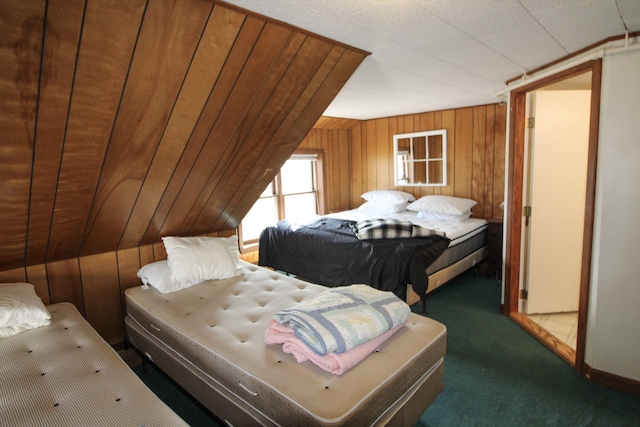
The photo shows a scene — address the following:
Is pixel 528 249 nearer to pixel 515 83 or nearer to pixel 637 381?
pixel 637 381

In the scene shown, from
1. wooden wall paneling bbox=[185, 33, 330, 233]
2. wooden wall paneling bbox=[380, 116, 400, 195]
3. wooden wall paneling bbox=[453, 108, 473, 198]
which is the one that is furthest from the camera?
wooden wall paneling bbox=[380, 116, 400, 195]

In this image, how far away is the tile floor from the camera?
8.74ft

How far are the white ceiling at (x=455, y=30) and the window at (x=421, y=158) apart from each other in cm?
180

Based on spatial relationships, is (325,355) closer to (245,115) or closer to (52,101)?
(245,115)

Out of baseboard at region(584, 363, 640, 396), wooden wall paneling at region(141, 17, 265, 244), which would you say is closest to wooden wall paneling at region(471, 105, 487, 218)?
baseboard at region(584, 363, 640, 396)

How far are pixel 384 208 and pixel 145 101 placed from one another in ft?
11.9

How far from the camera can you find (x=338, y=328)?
1.45 metres

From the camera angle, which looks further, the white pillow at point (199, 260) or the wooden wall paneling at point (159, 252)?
the wooden wall paneling at point (159, 252)

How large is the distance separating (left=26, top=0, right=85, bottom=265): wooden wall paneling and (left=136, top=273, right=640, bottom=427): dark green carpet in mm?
1168

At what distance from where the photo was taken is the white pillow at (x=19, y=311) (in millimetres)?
1734

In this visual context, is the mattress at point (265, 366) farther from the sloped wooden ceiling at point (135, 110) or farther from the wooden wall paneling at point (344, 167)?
the wooden wall paneling at point (344, 167)

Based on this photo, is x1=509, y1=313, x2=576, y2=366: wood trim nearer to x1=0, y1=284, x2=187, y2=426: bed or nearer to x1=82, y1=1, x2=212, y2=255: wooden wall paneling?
x1=0, y1=284, x2=187, y2=426: bed

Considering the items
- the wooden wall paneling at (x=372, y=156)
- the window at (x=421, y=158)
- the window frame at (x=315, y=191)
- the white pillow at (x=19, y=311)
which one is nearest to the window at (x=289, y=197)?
the window frame at (x=315, y=191)

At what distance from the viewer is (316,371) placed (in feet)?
4.57
